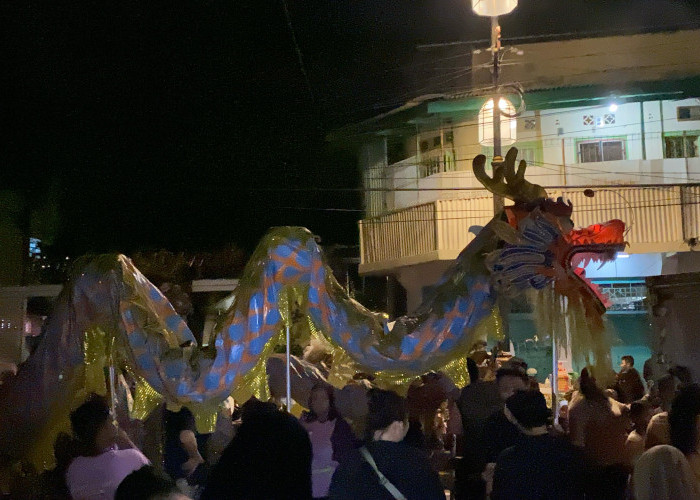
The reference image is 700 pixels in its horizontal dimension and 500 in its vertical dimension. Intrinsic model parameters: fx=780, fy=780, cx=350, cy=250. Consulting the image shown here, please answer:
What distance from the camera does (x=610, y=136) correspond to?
18.3 meters

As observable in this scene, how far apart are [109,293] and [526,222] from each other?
2698 mm

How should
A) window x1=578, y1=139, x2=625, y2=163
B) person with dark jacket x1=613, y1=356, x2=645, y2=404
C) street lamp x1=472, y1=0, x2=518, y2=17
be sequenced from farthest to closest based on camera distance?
window x1=578, y1=139, x2=625, y2=163 < street lamp x1=472, y1=0, x2=518, y2=17 < person with dark jacket x1=613, y1=356, x2=645, y2=404

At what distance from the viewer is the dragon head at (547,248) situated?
462 centimetres

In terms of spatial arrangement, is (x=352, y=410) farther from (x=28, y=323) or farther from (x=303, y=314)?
(x=28, y=323)

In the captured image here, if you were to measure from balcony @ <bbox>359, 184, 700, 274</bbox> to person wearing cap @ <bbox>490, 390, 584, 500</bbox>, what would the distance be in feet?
42.2

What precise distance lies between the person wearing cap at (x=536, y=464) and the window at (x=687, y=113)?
16164 millimetres

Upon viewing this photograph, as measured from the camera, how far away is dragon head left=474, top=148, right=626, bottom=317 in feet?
15.1

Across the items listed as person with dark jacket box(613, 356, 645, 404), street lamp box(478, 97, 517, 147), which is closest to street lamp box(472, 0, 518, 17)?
street lamp box(478, 97, 517, 147)

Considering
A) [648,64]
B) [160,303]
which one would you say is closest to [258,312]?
[160,303]

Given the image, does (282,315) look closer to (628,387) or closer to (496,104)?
(628,387)

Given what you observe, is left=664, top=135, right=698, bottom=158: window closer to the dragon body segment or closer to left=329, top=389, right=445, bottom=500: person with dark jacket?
the dragon body segment

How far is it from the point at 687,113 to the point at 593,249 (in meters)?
15.2

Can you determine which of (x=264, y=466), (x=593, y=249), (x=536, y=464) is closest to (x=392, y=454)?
(x=536, y=464)

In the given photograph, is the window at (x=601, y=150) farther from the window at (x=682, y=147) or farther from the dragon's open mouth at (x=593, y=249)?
the dragon's open mouth at (x=593, y=249)
